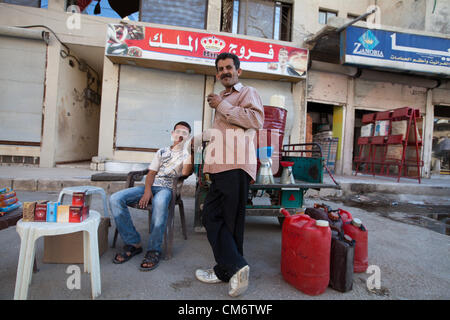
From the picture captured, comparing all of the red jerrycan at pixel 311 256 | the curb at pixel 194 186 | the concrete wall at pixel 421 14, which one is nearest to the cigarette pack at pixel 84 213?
the red jerrycan at pixel 311 256

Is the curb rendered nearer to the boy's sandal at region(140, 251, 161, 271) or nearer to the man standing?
the boy's sandal at region(140, 251, 161, 271)

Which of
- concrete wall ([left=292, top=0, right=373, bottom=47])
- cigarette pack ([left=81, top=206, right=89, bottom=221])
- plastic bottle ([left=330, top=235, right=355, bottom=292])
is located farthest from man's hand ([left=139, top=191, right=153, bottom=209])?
concrete wall ([left=292, top=0, right=373, bottom=47])

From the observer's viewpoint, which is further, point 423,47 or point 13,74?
point 423,47

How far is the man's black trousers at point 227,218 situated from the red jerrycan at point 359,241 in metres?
1.02

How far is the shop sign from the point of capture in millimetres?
6520

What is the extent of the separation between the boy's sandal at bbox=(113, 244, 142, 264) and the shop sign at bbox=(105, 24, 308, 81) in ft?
19.0

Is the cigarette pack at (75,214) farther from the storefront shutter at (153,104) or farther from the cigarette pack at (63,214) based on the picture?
the storefront shutter at (153,104)

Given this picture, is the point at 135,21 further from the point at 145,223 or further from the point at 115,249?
the point at 115,249

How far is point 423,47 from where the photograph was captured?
7.85m

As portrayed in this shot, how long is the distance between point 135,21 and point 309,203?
7.19 meters

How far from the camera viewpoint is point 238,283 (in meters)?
1.60

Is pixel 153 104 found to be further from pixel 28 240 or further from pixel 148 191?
pixel 28 240

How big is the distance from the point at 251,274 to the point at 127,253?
3.65ft
